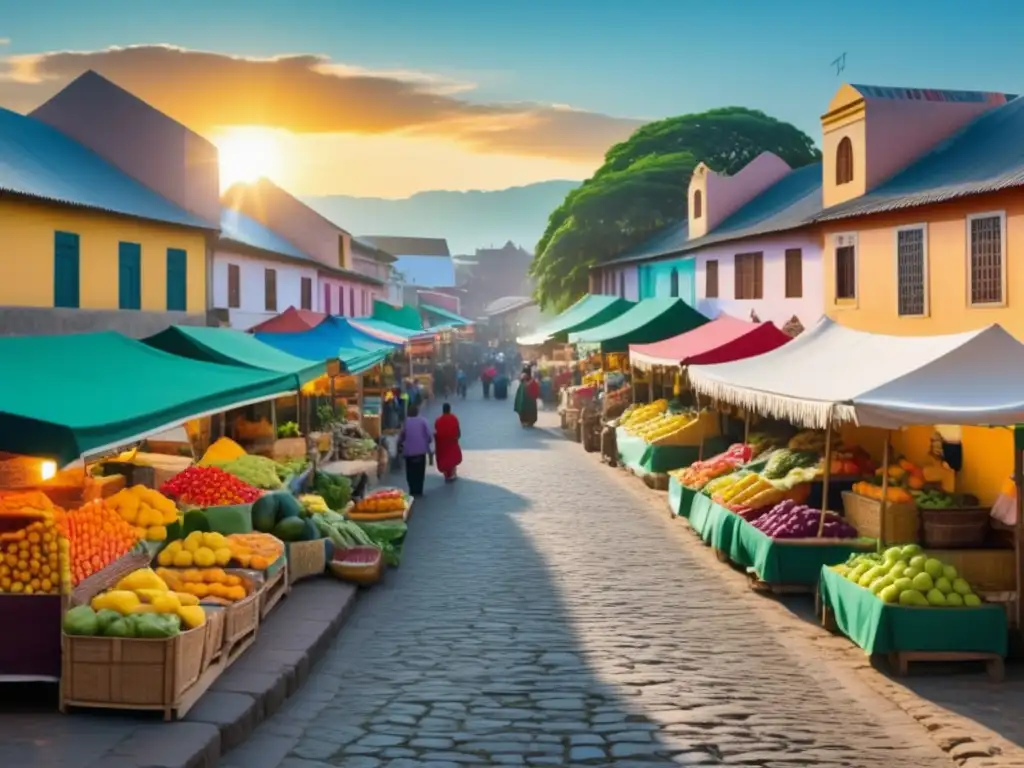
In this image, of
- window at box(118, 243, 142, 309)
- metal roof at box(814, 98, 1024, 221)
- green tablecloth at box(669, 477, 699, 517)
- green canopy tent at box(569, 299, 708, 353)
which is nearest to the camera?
metal roof at box(814, 98, 1024, 221)

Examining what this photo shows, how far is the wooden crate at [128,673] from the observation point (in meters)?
7.61

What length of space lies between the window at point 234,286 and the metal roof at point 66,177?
2.23 m

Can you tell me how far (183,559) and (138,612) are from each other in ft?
8.21

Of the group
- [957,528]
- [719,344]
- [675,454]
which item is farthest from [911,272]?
[957,528]

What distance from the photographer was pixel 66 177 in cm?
2053

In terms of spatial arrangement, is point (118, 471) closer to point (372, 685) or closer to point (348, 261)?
point (372, 685)

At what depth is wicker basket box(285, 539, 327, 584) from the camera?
1248cm

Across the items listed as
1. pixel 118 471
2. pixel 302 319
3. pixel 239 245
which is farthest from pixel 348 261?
pixel 118 471

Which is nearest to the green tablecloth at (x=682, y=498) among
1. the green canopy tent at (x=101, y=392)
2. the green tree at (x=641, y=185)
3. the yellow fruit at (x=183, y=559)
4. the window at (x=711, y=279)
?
the green canopy tent at (x=101, y=392)

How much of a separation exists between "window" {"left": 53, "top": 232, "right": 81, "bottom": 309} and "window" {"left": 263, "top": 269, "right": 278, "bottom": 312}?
13374 millimetres

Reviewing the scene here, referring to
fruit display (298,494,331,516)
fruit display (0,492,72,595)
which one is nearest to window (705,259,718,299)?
fruit display (298,494,331,516)

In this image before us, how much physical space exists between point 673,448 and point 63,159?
44.8 feet

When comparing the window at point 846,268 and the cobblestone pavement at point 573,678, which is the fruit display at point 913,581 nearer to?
the cobblestone pavement at point 573,678

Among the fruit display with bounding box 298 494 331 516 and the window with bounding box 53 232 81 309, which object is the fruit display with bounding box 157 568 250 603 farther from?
the window with bounding box 53 232 81 309
